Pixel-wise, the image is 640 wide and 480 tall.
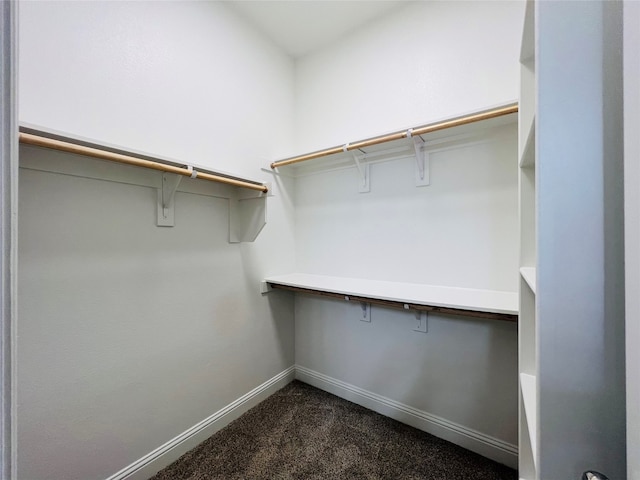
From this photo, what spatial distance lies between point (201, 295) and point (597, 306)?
162 centimetres

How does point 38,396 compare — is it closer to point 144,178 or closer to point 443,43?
point 144,178

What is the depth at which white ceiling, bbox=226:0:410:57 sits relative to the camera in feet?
5.41

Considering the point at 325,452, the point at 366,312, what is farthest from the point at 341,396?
the point at 366,312

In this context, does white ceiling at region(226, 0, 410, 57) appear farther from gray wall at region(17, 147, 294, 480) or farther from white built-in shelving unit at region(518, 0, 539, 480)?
gray wall at region(17, 147, 294, 480)

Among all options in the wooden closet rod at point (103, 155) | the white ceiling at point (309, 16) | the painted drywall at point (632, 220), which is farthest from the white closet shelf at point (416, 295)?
the white ceiling at point (309, 16)

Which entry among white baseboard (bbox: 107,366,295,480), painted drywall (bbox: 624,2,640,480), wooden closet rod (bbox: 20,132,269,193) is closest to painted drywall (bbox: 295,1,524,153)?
painted drywall (bbox: 624,2,640,480)

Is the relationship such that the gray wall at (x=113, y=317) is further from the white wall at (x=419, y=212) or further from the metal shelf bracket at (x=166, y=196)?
the white wall at (x=419, y=212)

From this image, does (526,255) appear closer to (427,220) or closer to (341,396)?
(427,220)

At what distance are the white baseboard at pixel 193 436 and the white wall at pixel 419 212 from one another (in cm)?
40

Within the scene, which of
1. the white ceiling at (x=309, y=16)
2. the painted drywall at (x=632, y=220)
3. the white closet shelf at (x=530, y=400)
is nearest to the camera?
the painted drywall at (x=632, y=220)

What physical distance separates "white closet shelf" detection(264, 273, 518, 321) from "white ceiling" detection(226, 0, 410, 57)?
182 centimetres

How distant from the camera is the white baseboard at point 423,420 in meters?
1.34

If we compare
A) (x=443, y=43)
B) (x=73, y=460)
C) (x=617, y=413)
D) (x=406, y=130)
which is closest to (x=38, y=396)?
(x=73, y=460)

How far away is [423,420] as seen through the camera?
1566 mm
